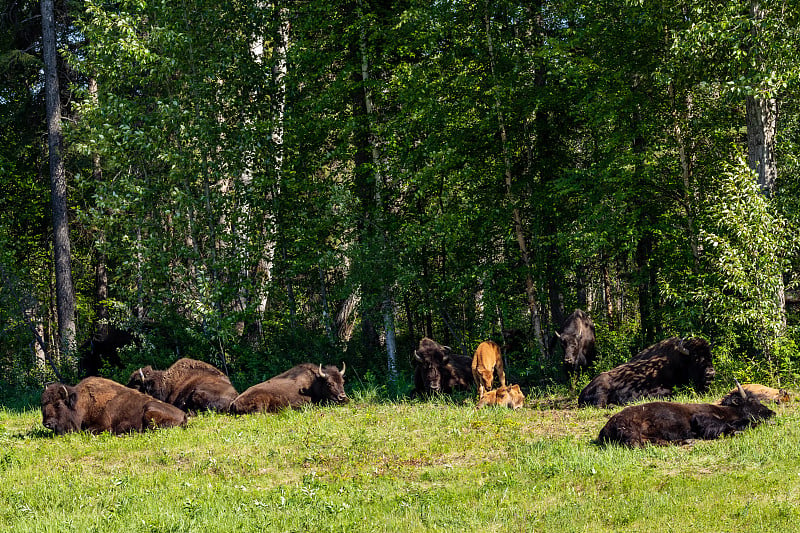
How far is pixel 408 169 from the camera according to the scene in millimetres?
20359

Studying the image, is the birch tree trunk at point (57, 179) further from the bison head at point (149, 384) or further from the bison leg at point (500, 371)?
the bison leg at point (500, 371)

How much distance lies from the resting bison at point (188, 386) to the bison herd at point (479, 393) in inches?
0.9

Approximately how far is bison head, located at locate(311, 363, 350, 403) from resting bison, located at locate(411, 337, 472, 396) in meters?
1.70

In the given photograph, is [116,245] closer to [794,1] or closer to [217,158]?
[217,158]

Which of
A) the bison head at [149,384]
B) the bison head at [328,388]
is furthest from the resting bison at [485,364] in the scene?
the bison head at [149,384]

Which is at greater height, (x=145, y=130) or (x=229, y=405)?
(x=145, y=130)

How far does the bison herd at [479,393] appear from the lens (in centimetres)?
1116

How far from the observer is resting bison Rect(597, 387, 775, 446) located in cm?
1091

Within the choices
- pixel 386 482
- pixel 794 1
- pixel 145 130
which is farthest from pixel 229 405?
pixel 794 1

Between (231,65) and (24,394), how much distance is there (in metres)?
11.2

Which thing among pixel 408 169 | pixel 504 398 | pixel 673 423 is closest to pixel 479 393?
pixel 504 398

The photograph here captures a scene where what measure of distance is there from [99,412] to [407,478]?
719 cm

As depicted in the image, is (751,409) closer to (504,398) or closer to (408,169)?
(504,398)

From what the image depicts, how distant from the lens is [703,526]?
7617 millimetres
